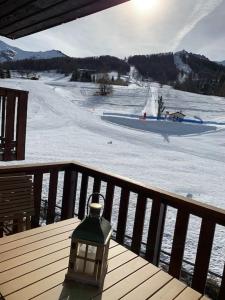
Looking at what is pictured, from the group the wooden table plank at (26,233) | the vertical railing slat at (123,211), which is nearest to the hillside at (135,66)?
the vertical railing slat at (123,211)

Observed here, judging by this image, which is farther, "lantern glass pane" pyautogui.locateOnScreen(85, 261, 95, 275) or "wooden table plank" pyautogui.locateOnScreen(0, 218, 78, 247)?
"wooden table plank" pyautogui.locateOnScreen(0, 218, 78, 247)

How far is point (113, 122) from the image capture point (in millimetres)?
23516

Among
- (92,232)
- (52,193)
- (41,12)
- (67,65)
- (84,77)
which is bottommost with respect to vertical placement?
(52,193)

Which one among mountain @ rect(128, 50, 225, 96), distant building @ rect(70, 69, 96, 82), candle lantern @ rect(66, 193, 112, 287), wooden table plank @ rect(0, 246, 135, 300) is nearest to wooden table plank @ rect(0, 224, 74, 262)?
wooden table plank @ rect(0, 246, 135, 300)

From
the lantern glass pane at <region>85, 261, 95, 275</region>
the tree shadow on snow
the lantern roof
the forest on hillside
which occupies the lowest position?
the tree shadow on snow

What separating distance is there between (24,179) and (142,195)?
1038 millimetres

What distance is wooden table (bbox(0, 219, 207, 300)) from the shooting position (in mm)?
1470

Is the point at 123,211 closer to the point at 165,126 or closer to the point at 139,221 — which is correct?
the point at 139,221

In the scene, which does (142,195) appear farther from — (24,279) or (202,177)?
(202,177)

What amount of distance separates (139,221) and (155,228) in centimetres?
17

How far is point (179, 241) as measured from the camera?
92.0 inches

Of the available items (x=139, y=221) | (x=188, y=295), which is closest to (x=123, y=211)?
(x=139, y=221)

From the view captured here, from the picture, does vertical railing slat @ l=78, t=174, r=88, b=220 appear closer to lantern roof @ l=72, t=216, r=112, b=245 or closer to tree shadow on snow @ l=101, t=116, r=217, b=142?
lantern roof @ l=72, t=216, r=112, b=245

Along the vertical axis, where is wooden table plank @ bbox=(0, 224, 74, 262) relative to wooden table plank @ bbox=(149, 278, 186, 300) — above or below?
above
